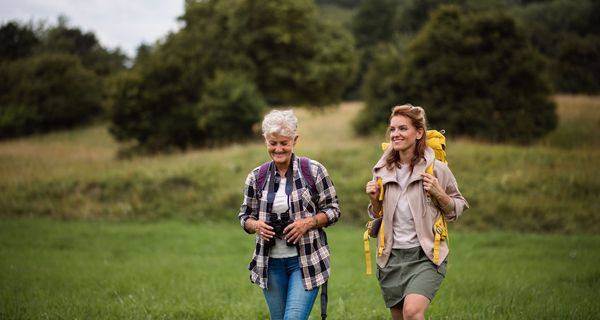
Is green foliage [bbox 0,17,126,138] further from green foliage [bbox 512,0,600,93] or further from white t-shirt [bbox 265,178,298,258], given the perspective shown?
green foliage [bbox 512,0,600,93]

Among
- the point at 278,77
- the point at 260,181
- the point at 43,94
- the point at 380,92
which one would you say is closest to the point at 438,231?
the point at 260,181

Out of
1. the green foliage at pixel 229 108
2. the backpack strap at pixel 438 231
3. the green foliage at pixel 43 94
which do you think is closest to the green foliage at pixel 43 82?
the green foliage at pixel 43 94

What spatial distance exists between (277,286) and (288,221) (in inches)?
23.9

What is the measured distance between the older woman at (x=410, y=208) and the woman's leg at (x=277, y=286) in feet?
2.80

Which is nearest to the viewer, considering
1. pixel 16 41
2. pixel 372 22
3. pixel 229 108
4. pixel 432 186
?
pixel 432 186

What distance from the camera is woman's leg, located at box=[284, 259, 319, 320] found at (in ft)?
15.3

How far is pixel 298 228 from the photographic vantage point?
15.3 feet

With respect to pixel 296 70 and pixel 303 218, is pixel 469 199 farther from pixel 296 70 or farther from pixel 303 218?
pixel 296 70

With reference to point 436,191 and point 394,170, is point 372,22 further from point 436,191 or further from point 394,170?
point 436,191

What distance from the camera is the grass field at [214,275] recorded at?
7410mm

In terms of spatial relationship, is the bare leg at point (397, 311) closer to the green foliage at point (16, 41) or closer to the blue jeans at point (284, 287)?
the blue jeans at point (284, 287)

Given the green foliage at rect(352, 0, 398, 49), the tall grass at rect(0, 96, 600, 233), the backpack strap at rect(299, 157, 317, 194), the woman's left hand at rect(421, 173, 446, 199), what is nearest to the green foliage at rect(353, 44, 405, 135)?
the tall grass at rect(0, 96, 600, 233)

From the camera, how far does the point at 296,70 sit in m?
37.2

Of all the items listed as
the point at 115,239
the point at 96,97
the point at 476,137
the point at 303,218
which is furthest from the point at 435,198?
the point at 96,97
